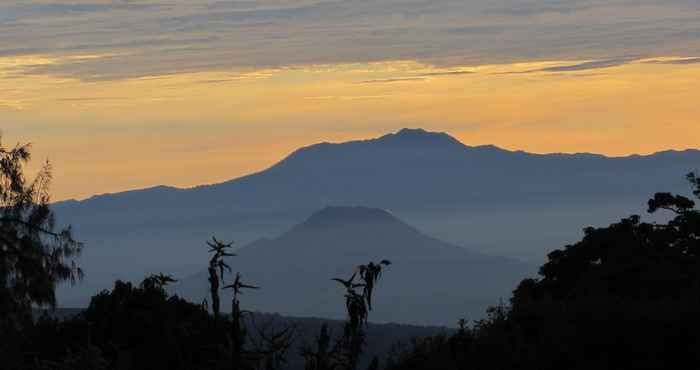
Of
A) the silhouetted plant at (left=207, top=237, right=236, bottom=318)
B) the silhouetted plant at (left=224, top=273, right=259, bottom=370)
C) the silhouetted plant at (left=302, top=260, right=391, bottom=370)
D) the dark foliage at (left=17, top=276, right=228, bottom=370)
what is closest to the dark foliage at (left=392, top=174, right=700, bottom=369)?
the dark foliage at (left=17, top=276, right=228, bottom=370)

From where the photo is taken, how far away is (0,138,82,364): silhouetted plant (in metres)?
51.1

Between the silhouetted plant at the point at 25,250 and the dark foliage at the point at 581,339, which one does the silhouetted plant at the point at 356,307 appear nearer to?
the dark foliage at the point at 581,339

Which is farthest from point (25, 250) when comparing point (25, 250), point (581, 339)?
point (581, 339)

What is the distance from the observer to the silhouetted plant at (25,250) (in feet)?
168

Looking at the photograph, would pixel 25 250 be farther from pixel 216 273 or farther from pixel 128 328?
pixel 216 273

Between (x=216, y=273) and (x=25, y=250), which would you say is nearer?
(x=216, y=273)

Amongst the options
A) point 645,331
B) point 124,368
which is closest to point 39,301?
point 124,368

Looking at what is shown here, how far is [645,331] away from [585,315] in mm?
1839

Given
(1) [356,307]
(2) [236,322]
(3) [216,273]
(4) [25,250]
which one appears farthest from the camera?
(4) [25,250]

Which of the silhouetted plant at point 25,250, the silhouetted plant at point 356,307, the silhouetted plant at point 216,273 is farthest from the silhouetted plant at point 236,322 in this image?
the silhouetted plant at point 25,250

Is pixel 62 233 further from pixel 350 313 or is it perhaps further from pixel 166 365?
pixel 350 313

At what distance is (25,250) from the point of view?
5175 centimetres

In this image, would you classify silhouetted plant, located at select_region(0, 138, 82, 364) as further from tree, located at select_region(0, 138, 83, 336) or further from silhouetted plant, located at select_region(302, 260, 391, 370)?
silhouetted plant, located at select_region(302, 260, 391, 370)

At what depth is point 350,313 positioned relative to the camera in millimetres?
23109
